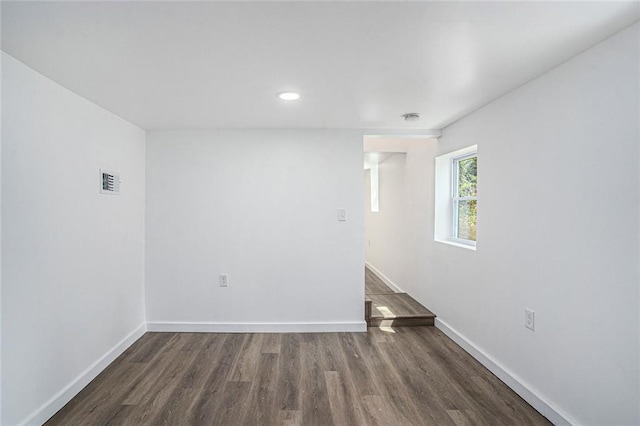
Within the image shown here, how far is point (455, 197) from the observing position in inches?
137

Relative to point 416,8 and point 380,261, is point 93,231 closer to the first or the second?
point 416,8

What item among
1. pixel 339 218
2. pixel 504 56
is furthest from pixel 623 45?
pixel 339 218

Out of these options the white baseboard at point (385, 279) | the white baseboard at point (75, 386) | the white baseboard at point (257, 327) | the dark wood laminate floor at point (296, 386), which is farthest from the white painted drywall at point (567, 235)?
the white baseboard at point (75, 386)

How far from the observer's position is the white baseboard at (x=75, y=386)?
6.28 feet

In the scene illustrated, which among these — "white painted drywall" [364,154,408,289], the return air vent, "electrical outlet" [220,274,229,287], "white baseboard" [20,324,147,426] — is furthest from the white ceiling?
"white painted drywall" [364,154,408,289]

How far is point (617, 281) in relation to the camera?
62.1 inches

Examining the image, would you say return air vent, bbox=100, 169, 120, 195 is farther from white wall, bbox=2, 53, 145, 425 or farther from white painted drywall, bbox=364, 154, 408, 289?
white painted drywall, bbox=364, 154, 408, 289

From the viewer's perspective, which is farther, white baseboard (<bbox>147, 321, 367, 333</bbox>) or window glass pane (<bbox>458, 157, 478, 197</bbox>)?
white baseboard (<bbox>147, 321, 367, 333</bbox>)

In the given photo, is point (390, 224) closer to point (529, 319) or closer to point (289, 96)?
point (529, 319)

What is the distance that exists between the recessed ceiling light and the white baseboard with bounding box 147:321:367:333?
221 cm

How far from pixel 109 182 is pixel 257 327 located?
1.91 m

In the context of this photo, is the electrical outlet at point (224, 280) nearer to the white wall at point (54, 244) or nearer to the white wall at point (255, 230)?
the white wall at point (255, 230)

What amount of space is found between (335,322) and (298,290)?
505mm

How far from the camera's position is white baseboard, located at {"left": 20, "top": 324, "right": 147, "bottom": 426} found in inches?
75.3
